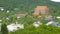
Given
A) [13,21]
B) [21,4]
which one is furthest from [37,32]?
[21,4]

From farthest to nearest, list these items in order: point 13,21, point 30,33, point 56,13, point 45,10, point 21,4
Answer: point 21,4 < point 45,10 < point 56,13 < point 13,21 < point 30,33

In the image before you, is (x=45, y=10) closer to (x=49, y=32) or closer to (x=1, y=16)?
(x=1, y=16)

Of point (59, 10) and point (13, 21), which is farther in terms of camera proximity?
point (59, 10)

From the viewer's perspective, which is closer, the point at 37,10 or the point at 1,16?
the point at 1,16

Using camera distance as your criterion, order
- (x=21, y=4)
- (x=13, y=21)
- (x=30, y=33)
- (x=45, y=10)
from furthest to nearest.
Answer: (x=21, y=4), (x=45, y=10), (x=13, y=21), (x=30, y=33)

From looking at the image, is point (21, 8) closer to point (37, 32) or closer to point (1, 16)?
point (1, 16)

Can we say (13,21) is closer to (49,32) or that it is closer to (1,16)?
(1,16)

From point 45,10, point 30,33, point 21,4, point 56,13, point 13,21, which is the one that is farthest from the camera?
point 21,4

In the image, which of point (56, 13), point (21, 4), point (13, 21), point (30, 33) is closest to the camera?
point (30, 33)
